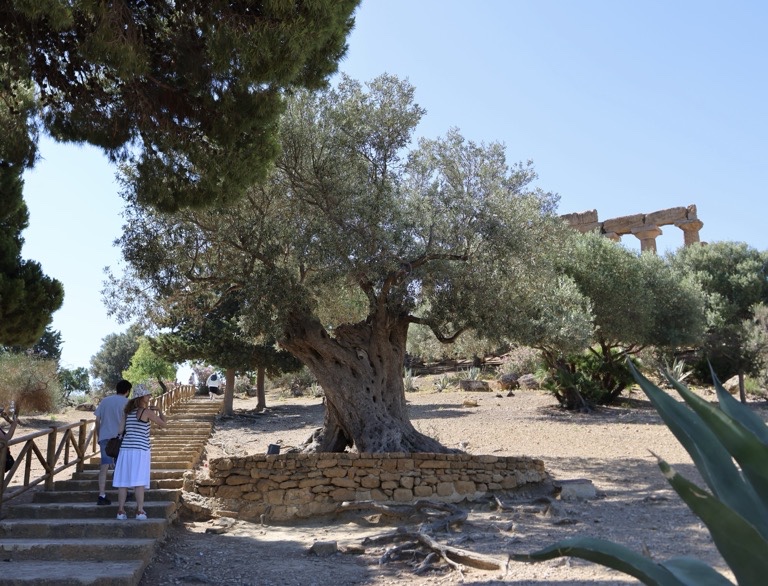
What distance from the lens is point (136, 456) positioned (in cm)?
810

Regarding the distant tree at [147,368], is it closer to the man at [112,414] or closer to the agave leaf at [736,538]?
the man at [112,414]

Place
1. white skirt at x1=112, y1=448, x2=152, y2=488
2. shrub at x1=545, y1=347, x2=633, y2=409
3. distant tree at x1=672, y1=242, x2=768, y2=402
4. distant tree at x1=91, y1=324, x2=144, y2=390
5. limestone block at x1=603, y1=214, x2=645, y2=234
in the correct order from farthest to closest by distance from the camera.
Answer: distant tree at x1=91, y1=324, x2=144, y2=390 < limestone block at x1=603, y1=214, x2=645, y2=234 < distant tree at x1=672, y1=242, x2=768, y2=402 < shrub at x1=545, y1=347, x2=633, y2=409 < white skirt at x1=112, y1=448, x2=152, y2=488

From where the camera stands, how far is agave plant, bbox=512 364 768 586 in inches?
60.6

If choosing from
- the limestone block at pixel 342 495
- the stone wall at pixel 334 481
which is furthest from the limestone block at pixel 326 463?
the limestone block at pixel 342 495

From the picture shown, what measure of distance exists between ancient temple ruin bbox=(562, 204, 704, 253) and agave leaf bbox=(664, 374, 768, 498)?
44530mm

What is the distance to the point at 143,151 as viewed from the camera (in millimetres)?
9000

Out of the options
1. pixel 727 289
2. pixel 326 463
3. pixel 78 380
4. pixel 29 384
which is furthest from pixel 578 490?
pixel 78 380

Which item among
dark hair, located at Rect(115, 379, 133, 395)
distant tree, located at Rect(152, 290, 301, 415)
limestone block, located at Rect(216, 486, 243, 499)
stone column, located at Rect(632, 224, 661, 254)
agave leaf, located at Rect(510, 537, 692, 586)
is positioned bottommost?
limestone block, located at Rect(216, 486, 243, 499)

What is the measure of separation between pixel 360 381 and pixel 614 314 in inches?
437

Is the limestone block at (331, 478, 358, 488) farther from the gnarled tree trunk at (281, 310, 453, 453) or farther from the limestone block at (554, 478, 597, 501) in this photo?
the limestone block at (554, 478, 597, 501)

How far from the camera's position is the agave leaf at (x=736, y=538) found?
1525 mm

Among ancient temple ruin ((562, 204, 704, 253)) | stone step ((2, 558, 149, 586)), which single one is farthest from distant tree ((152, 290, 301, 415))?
ancient temple ruin ((562, 204, 704, 253))

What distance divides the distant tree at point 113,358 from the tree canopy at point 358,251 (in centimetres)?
5099

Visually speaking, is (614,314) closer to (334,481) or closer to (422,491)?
(422,491)
